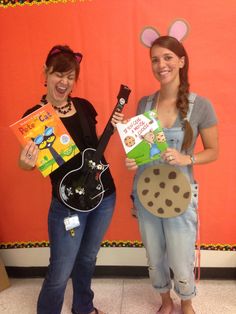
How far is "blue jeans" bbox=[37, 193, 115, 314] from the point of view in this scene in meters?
1.38

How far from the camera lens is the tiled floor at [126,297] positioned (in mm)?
1800

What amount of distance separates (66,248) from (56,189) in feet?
0.91

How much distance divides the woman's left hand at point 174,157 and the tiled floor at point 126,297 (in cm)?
96

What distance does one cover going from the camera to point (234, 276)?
79.6 inches

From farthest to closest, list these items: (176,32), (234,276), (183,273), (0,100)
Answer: (234,276) < (0,100) < (183,273) < (176,32)

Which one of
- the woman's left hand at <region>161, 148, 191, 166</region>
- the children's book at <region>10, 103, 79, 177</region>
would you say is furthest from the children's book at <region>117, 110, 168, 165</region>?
the children's book at <region>10, 103, 79, 177</region>

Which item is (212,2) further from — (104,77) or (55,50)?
(55,50)

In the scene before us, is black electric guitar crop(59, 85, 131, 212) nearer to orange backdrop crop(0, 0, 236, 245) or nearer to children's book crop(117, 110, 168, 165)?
children's book crop(117, 110, 168, 165)

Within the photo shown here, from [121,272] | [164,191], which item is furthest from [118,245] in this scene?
[164,191]

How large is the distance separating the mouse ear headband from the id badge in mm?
898

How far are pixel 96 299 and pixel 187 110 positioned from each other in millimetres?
1334

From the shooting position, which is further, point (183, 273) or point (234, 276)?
point (234, 276)

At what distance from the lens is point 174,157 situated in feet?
4.34

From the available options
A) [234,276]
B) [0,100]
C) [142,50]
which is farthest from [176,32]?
[234,276]
